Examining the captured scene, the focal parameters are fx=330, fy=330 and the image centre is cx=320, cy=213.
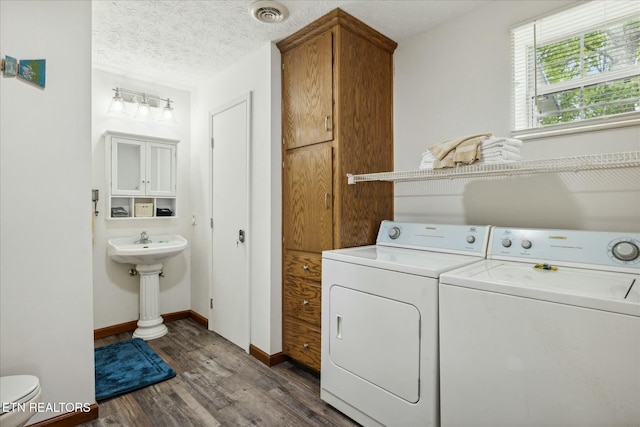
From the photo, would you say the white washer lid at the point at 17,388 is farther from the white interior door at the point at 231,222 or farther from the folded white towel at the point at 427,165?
the folded white towel at the point at 427,165

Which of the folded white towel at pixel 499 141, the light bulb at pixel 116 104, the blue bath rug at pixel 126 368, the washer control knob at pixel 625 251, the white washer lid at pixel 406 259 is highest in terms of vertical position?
the light bulb at pixel 116 104

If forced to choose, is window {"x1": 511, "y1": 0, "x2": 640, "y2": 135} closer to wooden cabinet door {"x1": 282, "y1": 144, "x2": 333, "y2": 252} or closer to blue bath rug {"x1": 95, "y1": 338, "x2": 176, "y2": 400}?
wooden cabinet door {"x1": 282, "y1": 144, "x2": 333, "y2": 252}

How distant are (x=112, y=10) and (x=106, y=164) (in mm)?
1386

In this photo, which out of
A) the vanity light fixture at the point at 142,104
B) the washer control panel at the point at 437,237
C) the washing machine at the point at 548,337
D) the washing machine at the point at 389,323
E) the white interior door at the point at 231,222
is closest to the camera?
the washing machine at the point at 548,337

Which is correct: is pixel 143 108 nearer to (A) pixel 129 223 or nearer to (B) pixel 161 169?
(B) pixel 161 169

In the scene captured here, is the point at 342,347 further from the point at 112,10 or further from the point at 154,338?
the point at 112,10

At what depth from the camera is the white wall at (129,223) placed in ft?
9.90

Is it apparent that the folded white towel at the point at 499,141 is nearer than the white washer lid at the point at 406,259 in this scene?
No

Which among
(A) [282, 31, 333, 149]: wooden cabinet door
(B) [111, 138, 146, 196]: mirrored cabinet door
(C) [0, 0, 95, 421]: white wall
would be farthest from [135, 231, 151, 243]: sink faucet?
(A) [282, 31, 333, 149]: wooden cabinet door

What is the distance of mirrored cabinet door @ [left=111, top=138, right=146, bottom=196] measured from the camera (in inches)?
119

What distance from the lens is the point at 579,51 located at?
1.76 metres

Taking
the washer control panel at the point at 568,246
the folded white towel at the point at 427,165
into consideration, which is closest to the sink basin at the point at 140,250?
the folded white towel at the point at 427,165

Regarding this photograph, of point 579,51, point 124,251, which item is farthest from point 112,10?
point 579,51

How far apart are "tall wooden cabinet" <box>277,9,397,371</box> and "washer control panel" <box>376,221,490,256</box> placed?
187 millimetres
